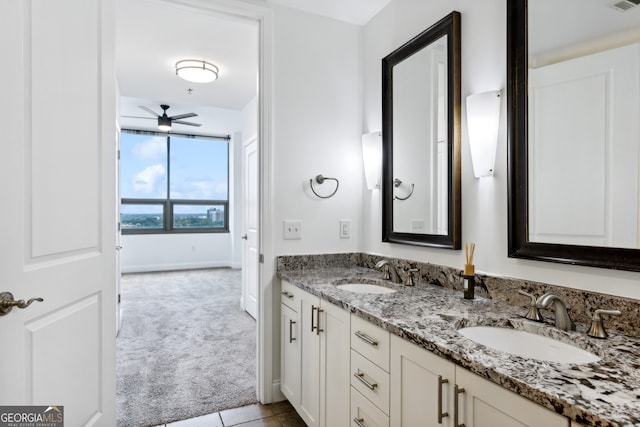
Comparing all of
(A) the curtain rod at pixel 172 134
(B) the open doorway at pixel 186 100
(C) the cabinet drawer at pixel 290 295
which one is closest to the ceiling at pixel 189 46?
(B) the open doorway at pixel 186 100

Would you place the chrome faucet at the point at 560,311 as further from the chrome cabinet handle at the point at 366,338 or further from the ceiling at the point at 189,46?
the ceiling at the point at 189,46

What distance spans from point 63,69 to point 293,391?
1913 millimetres

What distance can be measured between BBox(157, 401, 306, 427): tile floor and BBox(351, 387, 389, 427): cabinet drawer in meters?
0.72

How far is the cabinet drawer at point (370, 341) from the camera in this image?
1280mm

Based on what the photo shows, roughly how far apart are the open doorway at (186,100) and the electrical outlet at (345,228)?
96cm

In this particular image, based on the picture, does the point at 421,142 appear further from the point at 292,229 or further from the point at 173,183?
the point at 173,183

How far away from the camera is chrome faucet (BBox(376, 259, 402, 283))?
6.55ft

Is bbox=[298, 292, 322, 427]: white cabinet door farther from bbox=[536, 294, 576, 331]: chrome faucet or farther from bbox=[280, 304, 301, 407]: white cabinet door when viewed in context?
bbox=[536, 294, 576, 331]: chrome faucet

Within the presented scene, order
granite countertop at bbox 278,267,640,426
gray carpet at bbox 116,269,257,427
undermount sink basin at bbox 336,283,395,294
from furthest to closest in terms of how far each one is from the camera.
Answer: gray carpet at bbox 116,269,257,427
undermount sink basin at bbox 336,283,395,294
granite countertop at bbox 278,267,640,426

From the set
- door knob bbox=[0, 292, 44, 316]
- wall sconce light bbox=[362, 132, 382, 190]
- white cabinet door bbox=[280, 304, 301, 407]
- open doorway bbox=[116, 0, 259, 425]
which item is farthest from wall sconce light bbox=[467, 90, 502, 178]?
door knob bbox=[0, 292, 44, 316]

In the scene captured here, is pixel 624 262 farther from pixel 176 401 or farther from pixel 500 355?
pixel 176 401

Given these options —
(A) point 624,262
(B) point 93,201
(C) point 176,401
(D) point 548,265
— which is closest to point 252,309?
(C) point 176,401

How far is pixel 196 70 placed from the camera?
3311 millimetres

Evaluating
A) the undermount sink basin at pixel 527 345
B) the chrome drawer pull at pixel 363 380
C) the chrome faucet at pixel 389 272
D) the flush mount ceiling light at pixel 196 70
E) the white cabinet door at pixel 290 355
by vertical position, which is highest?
the flush mount ceiling light at pixel 196 70
